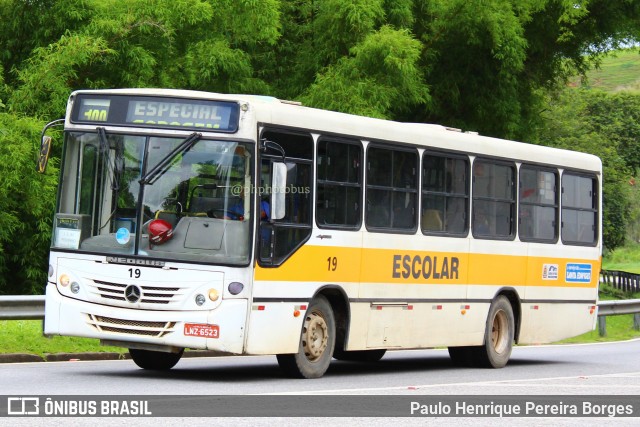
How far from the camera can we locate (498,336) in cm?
1955

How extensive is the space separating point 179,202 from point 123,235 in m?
0.69

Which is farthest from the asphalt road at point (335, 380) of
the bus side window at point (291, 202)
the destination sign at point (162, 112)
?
the destination sign at point (162, 112)

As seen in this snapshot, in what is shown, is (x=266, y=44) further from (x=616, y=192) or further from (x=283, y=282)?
(x=616, y=192)

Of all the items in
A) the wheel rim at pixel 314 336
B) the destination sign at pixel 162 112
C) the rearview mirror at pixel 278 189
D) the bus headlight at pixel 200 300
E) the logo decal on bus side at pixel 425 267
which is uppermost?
the destination sign at pixel 162 112

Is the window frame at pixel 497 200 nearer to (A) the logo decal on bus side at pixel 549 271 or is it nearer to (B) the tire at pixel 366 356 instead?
(A) the logo decal on bus side at pixel 549 271

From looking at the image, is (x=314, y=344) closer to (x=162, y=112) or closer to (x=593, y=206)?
(x=162, y=112)

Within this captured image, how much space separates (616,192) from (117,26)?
62.3 meters

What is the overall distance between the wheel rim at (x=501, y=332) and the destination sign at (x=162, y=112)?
6.77 m

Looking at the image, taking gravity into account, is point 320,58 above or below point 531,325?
above

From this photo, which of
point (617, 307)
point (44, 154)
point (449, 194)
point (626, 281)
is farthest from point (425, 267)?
point (626, 281)

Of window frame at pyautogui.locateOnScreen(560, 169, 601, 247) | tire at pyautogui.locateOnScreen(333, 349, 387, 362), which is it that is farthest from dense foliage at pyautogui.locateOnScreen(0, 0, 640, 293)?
tire at pyautogui.locateOnScreen(333, 349, 387, 362)

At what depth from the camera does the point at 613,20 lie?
3525cm

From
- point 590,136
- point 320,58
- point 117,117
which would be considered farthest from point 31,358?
point 590,136

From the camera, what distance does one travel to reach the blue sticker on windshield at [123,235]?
46.6 feet
